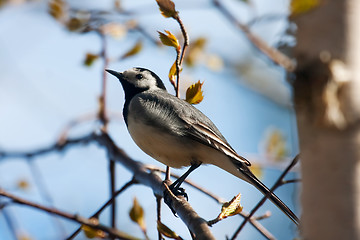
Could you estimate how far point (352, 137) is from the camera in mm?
893

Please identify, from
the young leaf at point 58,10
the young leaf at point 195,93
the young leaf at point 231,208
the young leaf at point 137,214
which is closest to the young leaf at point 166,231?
the young leaf at point 231,208

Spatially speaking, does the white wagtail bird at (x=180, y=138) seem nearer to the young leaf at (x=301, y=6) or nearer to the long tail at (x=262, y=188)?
the long tail at (x=262, y=188)

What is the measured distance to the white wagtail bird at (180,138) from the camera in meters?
2.70

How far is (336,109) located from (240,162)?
181 cm

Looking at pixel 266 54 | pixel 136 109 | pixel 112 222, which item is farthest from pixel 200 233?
pixel 136 109

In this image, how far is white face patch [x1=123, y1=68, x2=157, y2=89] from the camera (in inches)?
138

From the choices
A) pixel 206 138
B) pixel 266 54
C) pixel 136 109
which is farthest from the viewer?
pixel 136 109

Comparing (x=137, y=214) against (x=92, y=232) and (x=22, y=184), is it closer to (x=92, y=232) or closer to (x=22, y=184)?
(x=92, y=232)

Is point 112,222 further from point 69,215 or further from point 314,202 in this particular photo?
point 314,202

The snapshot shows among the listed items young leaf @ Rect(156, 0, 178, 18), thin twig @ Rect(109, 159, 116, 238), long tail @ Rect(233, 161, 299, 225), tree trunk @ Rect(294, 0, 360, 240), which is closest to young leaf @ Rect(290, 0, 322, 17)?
tree trunk @ Rect(294, 0, 360, 240)

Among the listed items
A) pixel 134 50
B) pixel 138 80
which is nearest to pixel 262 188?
pixel 134 50

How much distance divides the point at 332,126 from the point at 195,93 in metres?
1.30

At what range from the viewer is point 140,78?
354 cm

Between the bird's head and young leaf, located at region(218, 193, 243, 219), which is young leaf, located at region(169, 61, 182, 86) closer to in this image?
young leaf, located at region(218, 193, 243, 219)
